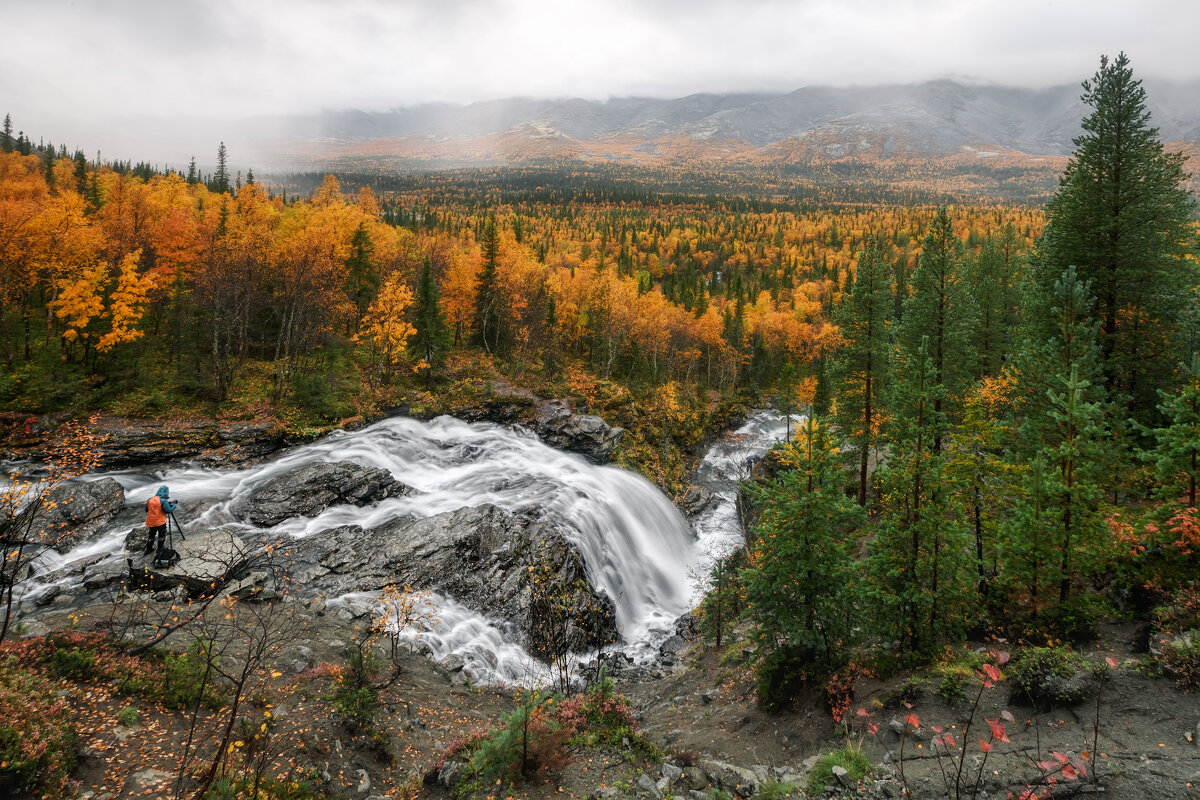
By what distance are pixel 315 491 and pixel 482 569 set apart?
10018 millimetres

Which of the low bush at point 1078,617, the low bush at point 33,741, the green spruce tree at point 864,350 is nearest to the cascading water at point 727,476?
the green spruce tree at point 864,350

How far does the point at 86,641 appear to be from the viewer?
11.3m

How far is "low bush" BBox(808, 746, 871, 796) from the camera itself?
31.7ft

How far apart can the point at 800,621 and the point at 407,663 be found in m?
12.2

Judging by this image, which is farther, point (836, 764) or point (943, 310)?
point (943, 310)

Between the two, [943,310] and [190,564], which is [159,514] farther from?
[943,310]

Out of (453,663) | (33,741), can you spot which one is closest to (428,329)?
(453,663)

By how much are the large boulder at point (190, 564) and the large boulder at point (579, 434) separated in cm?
2152

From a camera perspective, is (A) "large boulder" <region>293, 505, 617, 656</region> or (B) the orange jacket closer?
(B) the orange jacket

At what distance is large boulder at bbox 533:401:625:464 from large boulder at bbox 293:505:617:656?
13.9 m

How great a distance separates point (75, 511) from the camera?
20.1m

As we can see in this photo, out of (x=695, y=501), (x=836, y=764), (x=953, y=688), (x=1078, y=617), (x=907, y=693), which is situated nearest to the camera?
(x=836, y=764)

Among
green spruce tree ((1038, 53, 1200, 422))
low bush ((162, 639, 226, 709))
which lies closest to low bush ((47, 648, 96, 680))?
low bush ((162, 639, 226, 709))

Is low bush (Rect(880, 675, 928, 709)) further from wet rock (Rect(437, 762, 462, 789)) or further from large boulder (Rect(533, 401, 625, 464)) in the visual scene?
large boulder (Rect(533, 401, 625, 464))
